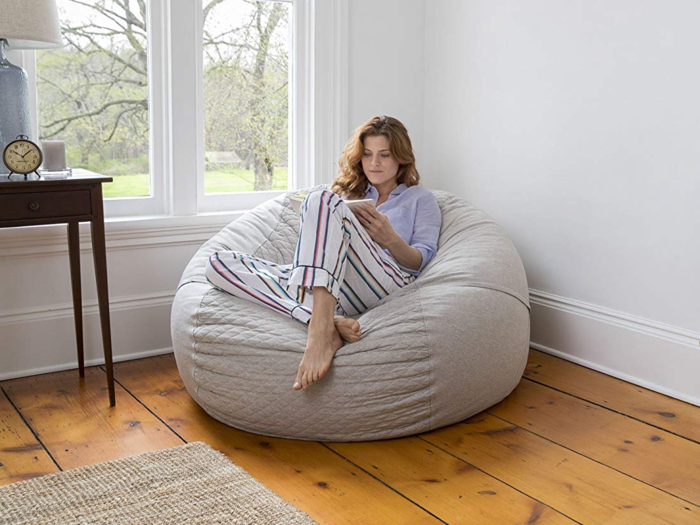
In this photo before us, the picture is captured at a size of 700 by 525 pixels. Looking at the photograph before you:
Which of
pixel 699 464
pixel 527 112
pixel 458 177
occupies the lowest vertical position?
pixel 699 464

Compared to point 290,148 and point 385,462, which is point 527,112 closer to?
point 290,148

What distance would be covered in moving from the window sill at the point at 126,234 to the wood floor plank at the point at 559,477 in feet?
4.80

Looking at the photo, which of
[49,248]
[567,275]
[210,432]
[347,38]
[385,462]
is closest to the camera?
[385,462]

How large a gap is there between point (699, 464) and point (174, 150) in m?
2.31

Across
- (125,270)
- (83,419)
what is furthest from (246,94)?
(83,419)

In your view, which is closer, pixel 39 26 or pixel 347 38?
pixel 39 26

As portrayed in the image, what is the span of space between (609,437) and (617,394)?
1.39ft

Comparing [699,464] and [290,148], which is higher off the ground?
[290,148]

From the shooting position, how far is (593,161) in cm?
296

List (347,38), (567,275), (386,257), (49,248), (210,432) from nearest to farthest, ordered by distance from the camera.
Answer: (210,432) < (386,257) < (49,248) < (567,275) < (347,38)

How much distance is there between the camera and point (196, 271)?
273cm

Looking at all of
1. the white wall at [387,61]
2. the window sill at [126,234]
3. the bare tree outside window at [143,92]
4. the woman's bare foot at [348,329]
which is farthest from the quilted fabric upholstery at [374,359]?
the white wall at [387,61]

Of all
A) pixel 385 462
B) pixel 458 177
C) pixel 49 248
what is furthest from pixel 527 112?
pixel 49 248

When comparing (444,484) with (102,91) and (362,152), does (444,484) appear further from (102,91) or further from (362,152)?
(102,91)
